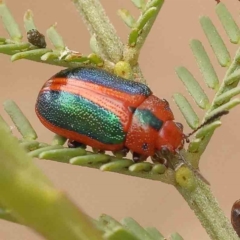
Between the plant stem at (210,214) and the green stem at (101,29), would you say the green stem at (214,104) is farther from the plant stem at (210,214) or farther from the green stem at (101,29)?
the green stem at (101,29)

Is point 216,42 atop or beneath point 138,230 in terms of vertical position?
atop

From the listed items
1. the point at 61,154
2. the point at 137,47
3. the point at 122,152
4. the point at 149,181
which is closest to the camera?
the point at 61,154

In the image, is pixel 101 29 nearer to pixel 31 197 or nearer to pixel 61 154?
pixel 61 154

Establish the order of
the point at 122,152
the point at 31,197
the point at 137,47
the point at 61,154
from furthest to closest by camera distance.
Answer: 1. the point at 122,152
2. the point at 137,47
3. the point at 61,154
4. the point at 31,197

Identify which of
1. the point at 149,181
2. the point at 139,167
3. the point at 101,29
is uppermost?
the point at 101,29

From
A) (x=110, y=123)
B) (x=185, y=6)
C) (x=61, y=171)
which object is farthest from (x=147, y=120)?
(x=185, y=6)

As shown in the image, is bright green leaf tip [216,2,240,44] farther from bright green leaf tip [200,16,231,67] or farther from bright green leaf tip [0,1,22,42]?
bright green leaf tip [0,1,22,42]

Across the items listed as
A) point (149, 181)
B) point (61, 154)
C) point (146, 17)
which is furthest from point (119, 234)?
point (149, 181)

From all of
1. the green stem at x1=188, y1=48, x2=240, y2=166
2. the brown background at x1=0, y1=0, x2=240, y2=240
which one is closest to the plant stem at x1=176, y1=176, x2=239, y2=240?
the green stem at x1=188, y1=48, x2=240, y2=166
